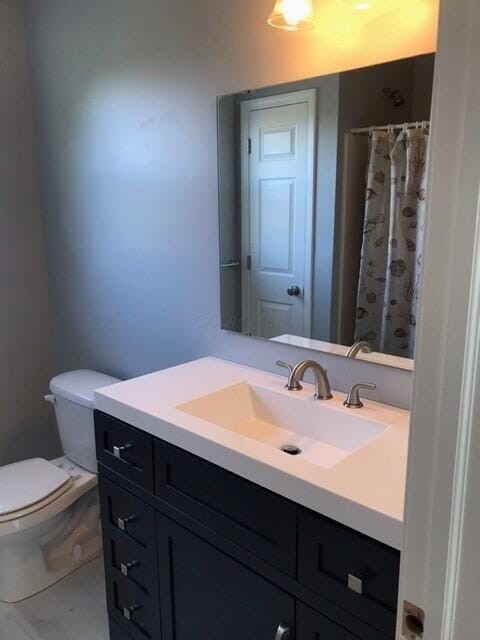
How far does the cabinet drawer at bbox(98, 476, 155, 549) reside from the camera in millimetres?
1525

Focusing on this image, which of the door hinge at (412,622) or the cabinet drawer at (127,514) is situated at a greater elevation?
the door hinge at (412,622)

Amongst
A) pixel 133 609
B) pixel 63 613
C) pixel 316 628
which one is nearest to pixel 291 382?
pixel 316 628

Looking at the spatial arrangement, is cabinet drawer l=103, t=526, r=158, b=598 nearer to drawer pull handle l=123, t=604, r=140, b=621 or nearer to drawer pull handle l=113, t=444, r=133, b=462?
drawer pull handle l=123, t=604, r=140, b=621

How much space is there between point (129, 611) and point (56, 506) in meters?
0.55

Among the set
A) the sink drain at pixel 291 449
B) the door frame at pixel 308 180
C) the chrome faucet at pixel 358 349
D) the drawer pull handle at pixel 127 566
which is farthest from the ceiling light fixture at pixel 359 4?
the drawer pull handle at pixel 127 566

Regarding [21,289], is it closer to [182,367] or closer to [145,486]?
[182,367]

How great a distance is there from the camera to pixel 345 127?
4.90 ft

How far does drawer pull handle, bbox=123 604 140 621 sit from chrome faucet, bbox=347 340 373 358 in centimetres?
102

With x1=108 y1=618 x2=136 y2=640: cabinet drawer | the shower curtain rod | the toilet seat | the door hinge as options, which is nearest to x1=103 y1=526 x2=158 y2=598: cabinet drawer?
x1=108 y1=618 x2=136 y2=640: cabinet drawer

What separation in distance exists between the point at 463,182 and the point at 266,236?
4.08 ft

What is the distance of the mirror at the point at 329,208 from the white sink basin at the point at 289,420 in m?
0.20

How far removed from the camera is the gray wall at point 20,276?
7.95 ft

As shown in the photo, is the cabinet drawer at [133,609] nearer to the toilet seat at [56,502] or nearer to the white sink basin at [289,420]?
the toilet seat at [56,502]

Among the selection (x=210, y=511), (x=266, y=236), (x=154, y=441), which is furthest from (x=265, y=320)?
(x=210, y=511)
